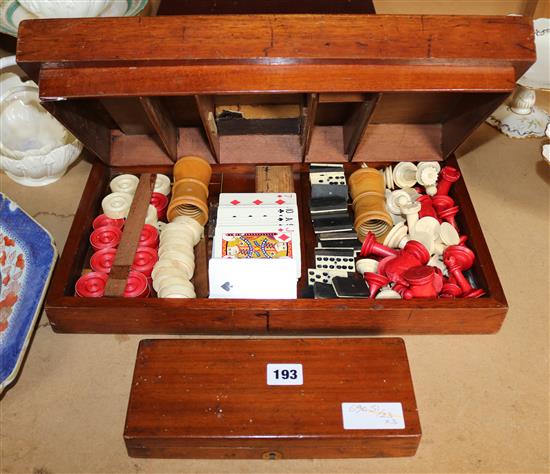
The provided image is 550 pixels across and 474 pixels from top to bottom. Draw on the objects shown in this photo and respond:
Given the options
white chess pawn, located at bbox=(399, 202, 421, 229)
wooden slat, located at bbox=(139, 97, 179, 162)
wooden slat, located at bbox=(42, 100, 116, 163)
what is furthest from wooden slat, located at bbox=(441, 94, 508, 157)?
wooden slat, located at bbox=(42, 100, 116, 163)

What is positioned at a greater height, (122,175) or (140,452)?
(122,175)

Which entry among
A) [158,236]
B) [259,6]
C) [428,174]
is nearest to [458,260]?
[428,174]

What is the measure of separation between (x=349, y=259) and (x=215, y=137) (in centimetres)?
62

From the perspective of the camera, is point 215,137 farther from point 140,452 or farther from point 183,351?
point 140,452

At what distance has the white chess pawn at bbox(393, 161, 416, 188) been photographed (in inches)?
77.5

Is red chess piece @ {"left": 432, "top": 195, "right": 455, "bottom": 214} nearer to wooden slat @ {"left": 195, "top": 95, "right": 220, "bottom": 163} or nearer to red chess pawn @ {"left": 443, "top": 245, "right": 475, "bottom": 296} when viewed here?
red chess pawn @ {"left": 443, "top": 245, "right": 475, "bottom": 296}

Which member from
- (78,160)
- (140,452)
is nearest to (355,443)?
(140,452)

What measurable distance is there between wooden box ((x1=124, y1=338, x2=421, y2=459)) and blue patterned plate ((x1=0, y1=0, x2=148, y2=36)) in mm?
1347

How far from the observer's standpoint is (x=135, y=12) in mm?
2293

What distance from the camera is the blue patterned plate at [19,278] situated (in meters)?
1.60

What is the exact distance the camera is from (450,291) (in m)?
1.72

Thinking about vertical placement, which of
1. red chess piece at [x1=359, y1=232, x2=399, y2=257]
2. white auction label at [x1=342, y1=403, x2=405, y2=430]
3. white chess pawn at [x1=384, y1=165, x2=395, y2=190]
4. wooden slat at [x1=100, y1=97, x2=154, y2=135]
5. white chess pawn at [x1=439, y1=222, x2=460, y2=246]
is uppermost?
wooden slat at [x1=100, y1=97, x2=154, y2=135]

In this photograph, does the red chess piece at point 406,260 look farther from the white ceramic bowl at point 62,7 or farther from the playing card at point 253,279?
the white ceramic bowl at point 62,7

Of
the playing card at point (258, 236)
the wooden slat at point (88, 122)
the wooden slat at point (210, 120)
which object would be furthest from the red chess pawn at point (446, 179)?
the wooden slat at point (88, 122)
